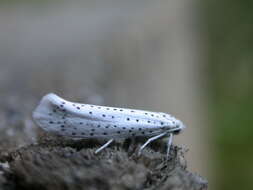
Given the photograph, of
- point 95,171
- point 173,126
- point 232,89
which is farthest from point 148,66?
point 95,171

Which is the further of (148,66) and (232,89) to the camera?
(232,89)

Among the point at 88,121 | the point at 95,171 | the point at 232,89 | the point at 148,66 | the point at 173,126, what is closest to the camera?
the point at 95,171

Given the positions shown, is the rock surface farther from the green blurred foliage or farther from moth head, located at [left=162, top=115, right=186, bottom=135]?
the green blurred foliage

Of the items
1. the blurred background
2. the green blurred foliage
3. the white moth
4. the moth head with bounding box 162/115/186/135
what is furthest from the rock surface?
the green blurred foliage

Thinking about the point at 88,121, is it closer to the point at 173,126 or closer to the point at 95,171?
the point at 173,126

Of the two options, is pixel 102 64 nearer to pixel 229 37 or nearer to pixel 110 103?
pixel 110 103

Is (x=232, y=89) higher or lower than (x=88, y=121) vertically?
lower
